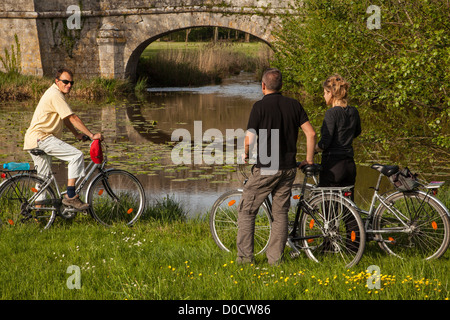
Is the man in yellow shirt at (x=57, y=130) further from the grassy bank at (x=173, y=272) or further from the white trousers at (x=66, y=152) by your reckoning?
the grassy bank at (x=173, y=272)

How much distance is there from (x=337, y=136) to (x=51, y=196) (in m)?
2.75

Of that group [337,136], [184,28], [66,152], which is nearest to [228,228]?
[337,136]

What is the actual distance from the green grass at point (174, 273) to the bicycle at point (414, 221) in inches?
5.3

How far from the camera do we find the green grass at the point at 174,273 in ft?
11.6

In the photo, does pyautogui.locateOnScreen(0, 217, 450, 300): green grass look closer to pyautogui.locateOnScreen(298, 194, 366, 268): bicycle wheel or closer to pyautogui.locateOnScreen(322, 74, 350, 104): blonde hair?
pyautogui.locateOnScreen(298, 194, 366, 268): bicycle wheel

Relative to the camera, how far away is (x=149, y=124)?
47.1 feet

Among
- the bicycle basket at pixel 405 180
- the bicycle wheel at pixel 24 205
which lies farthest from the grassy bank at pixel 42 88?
the bicycle basket at pixel 405 180

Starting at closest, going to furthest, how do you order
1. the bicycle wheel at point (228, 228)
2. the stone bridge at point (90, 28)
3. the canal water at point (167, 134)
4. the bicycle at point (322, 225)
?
the bicycle at point (322, 225)
the bicycle wheel at point (228, 228)
the canal water at point (167, 134)
the stone bridge at point (90, 28)

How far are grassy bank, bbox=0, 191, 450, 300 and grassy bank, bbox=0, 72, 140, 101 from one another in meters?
15.1

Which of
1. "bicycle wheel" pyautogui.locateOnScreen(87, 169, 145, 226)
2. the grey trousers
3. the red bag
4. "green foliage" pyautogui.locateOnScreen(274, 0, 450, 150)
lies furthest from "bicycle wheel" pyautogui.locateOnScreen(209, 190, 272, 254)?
"green foliage" pyautogui.locateOnScreen(274, 0, 450, 150)

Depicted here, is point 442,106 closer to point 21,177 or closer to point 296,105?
point 296,105

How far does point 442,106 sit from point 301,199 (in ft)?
12.7

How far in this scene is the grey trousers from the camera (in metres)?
4.08
